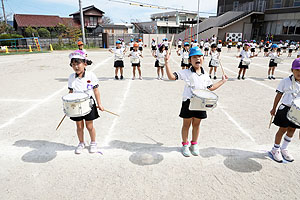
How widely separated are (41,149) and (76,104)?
148cm

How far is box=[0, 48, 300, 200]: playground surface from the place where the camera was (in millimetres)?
2756

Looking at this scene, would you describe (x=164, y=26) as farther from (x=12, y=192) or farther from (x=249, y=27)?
(x=12, y=192)

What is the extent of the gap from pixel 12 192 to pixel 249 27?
46.0 m

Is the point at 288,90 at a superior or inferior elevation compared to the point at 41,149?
superior

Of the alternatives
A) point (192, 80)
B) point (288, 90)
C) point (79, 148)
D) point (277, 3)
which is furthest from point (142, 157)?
point (277, 3)

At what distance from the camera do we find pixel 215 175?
120 inches

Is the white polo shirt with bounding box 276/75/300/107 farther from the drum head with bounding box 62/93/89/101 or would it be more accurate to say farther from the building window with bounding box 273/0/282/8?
the building window with bounding box 273/0/282/8

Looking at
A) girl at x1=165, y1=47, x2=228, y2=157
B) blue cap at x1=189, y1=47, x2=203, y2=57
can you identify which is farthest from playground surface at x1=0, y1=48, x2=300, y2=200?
blue cap at x1=189, y1=47, x2=203, y2=57

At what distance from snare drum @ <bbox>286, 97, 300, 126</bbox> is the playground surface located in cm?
87

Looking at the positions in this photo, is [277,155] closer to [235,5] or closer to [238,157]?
[238,157]

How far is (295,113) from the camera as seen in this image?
2.83m

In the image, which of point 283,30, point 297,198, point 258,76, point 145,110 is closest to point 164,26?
point 283,30

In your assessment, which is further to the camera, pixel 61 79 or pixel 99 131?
pixel 61 79

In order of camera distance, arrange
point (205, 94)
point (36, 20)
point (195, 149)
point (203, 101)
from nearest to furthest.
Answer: point (203, 101) < point (205, 94) < point (195, 149) < point (36, 20)
